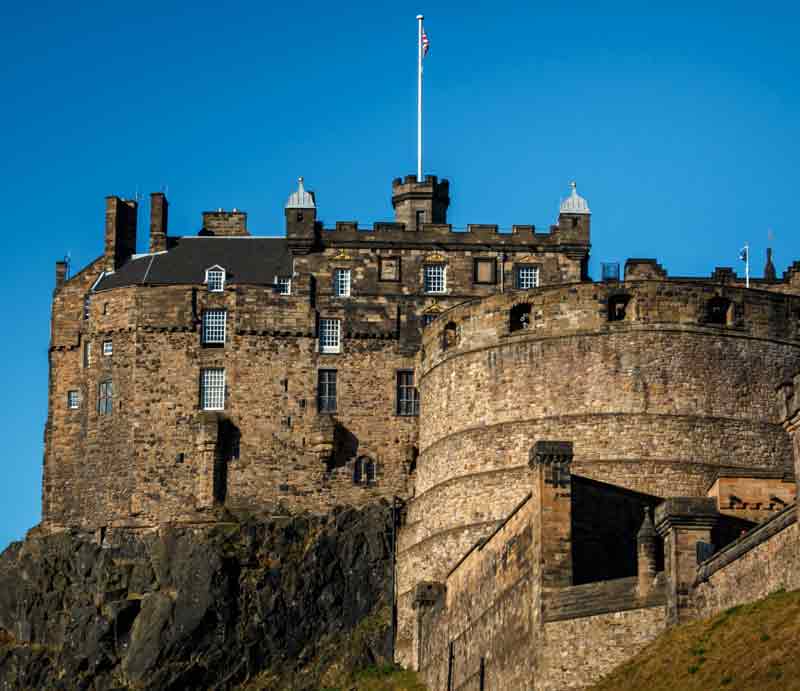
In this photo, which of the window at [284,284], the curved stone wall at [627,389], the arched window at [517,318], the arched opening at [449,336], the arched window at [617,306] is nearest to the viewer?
the curved stone wall at [627,389]

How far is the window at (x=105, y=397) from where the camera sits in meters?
79.3

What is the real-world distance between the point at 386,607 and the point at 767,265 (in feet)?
68.5

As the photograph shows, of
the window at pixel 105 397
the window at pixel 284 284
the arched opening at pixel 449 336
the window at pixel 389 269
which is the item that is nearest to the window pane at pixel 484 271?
the window at pixel 389 269

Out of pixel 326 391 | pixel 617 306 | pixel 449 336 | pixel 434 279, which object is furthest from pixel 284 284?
pixel 617 306

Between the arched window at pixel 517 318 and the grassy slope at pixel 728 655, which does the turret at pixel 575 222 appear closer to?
the arched window at pixel 517 318

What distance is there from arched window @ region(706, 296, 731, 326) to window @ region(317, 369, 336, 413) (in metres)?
16.8

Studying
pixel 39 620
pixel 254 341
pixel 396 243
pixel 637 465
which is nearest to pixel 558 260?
pixel 396 243

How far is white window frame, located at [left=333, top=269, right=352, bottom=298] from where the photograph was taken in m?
79.1

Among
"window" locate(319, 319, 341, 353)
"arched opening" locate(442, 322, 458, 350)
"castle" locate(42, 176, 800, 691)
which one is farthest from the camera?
"window" locate(319, 319, 341, 353)

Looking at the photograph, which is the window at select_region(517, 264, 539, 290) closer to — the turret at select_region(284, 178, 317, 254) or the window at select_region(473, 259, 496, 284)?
the window at select_region(473, 259, 496, 284)

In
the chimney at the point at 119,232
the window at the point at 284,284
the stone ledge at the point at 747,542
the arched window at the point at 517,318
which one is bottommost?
the stone ledge at the point at 747,542

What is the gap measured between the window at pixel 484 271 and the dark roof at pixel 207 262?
6.98 m

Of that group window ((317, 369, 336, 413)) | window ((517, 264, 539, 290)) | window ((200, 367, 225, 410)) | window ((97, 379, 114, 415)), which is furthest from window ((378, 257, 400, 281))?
window ((97, 379, 114, 415))

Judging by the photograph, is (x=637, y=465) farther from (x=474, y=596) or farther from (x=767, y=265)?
(x=767, y=265)
